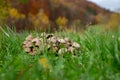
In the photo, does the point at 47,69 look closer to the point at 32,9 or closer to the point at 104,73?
the point at 104,73

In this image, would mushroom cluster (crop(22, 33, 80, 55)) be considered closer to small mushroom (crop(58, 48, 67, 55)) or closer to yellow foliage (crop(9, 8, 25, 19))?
small mushroom (crop(58, 48, 67, 55))

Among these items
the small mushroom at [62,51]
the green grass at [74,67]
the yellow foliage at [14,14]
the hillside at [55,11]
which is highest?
the hillside at [55,11]

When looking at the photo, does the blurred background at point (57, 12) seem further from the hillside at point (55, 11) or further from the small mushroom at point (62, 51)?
the small mushroom at point (62, 51)

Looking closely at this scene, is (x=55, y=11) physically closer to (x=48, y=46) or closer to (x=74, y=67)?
(x=48, y=46)

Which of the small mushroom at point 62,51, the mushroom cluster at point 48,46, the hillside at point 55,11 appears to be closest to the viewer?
the small mushroom at point 62,51

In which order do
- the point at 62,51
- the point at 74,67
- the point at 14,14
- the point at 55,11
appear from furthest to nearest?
1. the point at 55,11
2. the point at 14,14
3. the point at 62,51
4. the point at 74,67

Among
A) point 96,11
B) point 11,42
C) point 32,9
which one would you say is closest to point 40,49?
point 11,42

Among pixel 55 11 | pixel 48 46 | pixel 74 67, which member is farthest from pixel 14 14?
pixel 74 67

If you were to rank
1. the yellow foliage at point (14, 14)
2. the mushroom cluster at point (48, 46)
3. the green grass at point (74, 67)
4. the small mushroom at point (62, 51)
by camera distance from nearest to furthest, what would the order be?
the green grass at point (74, 67) < the small mushroom at point (62, 51) < the mushroom cluster at point (48, 46) < the yellow foliage at point (14, 14)

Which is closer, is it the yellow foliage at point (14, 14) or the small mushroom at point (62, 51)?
the small mushroom at point (62, 51)

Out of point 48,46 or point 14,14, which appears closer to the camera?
point 48,46

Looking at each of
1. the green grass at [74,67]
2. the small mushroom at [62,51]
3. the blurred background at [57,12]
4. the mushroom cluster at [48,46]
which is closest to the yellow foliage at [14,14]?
the blurred background at [57,12]

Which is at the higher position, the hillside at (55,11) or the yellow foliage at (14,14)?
the hillside at (55,11)
